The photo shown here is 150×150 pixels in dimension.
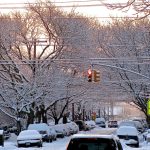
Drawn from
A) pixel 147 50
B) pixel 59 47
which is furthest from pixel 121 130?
pixel 59 47

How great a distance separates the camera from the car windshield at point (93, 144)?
47.0 ft

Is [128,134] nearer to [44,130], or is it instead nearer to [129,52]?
[44,130]

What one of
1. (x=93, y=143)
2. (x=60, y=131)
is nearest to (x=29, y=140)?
(x=60, y=131)

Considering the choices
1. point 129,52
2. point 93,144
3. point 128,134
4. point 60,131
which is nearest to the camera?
point 93,144

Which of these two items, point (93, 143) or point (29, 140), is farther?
point (29, 140)

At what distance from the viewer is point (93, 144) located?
47.2 feet

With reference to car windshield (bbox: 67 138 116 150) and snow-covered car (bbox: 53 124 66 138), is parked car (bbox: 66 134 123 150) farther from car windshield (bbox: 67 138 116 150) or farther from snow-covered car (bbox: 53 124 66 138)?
snow-covered car (bbox: 53 124 66 138)

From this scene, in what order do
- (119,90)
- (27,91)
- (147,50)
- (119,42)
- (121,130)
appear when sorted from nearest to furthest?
1. (121,130)
2. (147,50)
3. (119,42)
4. (27,91)
5. (119,90)

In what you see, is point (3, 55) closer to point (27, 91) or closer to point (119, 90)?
point (27, 91)

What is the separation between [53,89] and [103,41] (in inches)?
293

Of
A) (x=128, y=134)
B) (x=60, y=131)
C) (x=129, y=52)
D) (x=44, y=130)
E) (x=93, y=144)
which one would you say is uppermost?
(x=129, y=52)

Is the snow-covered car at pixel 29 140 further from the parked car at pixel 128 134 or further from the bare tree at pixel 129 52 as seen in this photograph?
the bare tree at pixel 129 52

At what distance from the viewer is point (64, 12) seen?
Answer: 52625mm

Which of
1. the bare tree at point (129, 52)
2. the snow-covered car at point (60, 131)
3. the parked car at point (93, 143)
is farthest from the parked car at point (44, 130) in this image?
the parked car at point (93, 143)
